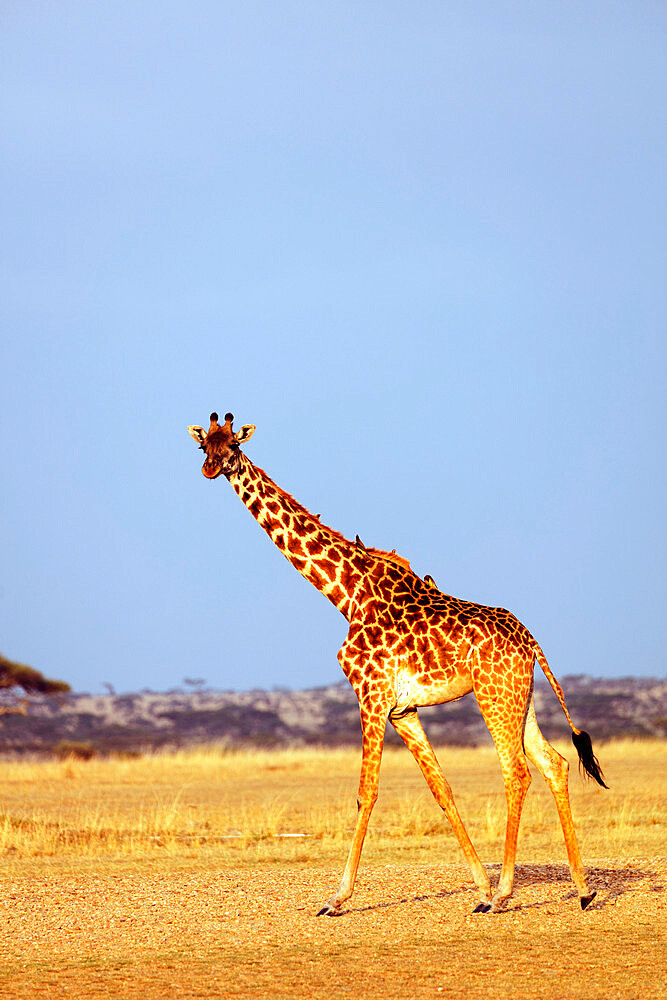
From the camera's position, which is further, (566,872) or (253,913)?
(566,872)

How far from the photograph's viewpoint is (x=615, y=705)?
3214 inches

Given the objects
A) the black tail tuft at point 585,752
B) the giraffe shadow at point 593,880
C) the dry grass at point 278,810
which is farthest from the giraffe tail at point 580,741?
Result: the dry grass at point 278,810

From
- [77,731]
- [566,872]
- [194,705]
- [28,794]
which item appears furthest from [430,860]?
[194,705]

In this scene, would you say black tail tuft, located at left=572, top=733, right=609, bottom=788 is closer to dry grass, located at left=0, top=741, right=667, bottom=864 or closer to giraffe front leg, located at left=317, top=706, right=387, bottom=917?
giraffe front leg, located at left=317, top=706, right=387, bottom=917

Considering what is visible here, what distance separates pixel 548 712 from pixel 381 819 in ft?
209

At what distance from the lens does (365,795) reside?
456 inches

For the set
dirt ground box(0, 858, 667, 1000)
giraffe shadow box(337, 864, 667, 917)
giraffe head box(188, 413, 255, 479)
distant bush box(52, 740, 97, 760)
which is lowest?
dirt ground box(0, 858, 667, 1000)

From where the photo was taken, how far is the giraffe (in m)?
11.6

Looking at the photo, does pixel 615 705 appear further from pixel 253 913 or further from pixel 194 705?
pixel 253 913

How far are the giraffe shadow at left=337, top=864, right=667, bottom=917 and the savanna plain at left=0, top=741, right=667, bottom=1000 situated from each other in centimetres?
4

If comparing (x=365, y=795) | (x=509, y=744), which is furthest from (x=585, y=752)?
(x=365, y=795)

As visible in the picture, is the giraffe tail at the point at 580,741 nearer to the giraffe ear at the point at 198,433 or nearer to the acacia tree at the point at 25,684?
the giraffe ear at the point at 198,433

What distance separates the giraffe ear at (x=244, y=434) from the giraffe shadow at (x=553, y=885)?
13.6 feet

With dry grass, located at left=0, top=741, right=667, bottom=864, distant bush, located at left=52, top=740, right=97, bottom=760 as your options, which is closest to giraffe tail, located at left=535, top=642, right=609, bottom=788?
dry grass, located at left=0, top=741, right=667, bottom=864
